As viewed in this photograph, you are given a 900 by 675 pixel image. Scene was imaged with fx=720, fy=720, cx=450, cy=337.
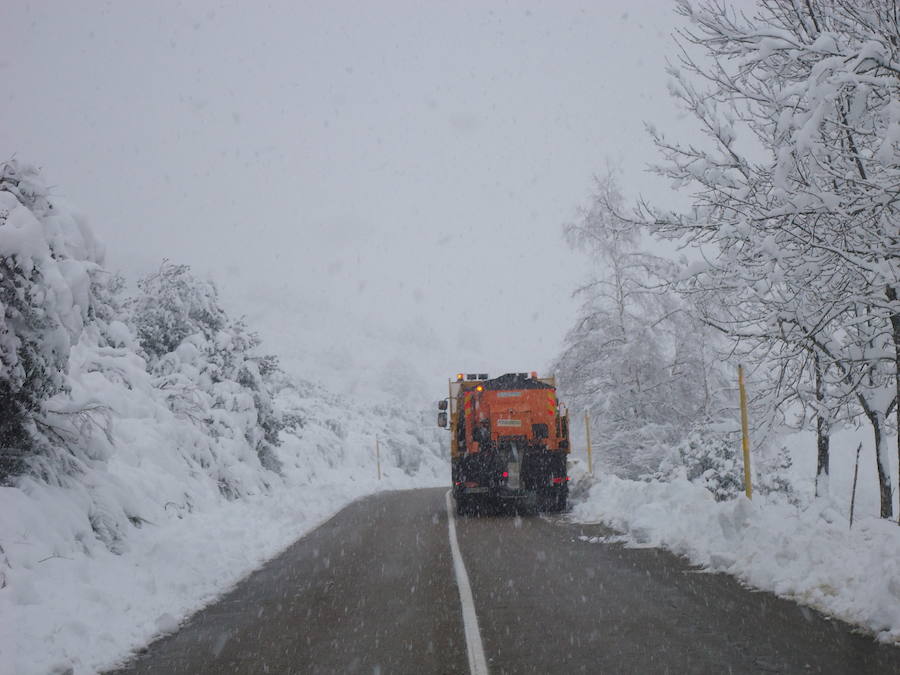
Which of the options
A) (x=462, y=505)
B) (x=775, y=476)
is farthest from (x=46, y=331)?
(x=775, y=476)

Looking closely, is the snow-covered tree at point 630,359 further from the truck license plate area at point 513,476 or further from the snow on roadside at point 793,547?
the snow on roadside at point 793,547

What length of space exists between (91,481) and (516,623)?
646cm

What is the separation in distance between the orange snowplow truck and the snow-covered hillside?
414 cm

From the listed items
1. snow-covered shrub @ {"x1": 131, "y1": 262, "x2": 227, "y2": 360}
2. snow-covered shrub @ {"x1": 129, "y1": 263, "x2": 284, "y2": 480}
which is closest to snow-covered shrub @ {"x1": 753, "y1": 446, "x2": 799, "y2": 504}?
snow-covered shrub @ {"x1": 129, "y1": 263, "x2": 284, "y2": 480}

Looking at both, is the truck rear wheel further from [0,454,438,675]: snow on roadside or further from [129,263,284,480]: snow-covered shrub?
[129,263,284,480]: snow-covered shrub

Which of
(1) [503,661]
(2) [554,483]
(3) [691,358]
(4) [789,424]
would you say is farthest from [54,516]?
(3) [691,358]

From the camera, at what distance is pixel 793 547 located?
7812mm

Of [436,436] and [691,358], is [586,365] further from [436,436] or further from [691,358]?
[436,436]

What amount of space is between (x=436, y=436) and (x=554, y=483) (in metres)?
53.2

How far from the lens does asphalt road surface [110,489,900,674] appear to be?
565 centimetres

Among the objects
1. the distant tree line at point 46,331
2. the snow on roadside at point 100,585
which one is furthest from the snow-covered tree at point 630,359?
the distant tree line at point 46,331

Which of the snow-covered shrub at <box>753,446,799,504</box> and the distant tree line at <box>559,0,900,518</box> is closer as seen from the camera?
the distant tree line at <box>559,0,900,518</box>

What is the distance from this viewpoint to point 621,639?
20.5ft

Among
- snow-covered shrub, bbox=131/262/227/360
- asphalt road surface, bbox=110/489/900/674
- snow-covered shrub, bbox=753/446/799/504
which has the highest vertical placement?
snow-covered shrub, bbox=131/262/227/360
